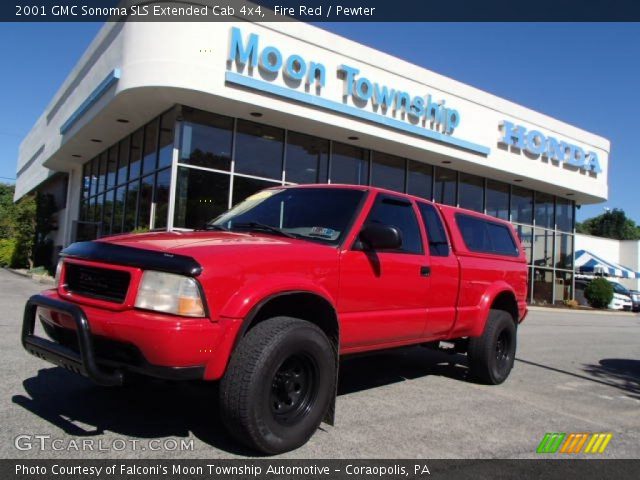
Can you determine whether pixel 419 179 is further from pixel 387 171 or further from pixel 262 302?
pixel 262 302

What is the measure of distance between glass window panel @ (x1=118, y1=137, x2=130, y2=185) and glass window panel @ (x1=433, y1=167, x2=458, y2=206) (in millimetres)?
11248

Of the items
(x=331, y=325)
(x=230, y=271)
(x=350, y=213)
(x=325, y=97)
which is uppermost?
(x=325, y=97)

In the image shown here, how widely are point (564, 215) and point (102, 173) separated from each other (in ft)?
69.4

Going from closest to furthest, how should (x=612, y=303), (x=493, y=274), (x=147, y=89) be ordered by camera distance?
1. (x=493, y=274)
2. (x=147, y=89)
3. (x=612, y=303)

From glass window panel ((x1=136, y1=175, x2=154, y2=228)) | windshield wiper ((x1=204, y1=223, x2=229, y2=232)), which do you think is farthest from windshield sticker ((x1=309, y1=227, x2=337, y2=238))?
glass window panel ((x1=136, y1=175, x2=154, y2=228))

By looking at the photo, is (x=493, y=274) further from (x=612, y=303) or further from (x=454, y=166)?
(x=612, y=303)

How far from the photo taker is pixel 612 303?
27594mm

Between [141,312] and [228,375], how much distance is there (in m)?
0.67

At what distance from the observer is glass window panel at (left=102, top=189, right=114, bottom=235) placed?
1892 cm

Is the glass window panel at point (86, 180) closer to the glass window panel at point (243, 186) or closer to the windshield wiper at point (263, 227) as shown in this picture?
the glass window panel at point (243, 186)

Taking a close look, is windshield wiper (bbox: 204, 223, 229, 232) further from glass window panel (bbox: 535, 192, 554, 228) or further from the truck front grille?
glass window panel (bbox: 535, 192, 554, 228)

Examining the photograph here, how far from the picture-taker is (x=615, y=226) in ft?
312

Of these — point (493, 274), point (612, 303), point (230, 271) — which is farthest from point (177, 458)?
point (612, 303)

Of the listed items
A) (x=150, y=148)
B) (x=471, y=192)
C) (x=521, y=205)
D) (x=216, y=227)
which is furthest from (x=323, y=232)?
(x=521, y=205)
